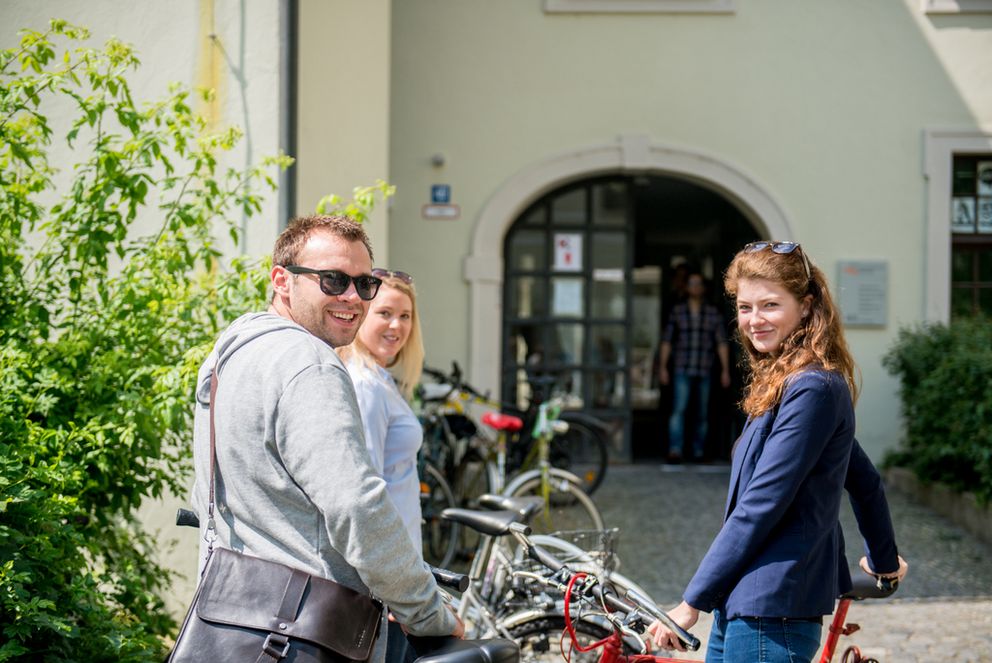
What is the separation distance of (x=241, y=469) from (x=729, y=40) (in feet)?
28.3

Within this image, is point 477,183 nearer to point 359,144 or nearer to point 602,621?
point 359,144

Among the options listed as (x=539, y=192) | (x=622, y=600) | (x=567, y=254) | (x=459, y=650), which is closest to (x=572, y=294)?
(x=567, y=254)

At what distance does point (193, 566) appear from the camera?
580 centimetres

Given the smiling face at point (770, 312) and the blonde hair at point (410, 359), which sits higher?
the smiling face at point (770, 312)

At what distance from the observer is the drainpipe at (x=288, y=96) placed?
6.00 meters

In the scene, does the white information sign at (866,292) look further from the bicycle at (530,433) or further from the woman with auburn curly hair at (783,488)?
the woman with auburn curly hair at (783,488)

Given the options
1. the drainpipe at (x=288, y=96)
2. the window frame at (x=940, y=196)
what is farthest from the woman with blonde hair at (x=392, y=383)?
the window frame at (x=940, y=196)

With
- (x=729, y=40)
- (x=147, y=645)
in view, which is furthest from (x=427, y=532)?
(x=729, y=40)

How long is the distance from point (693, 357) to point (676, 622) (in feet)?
26.7

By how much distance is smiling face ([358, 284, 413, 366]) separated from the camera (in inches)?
143

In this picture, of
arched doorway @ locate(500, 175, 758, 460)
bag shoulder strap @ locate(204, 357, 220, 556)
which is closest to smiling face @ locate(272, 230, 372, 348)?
bag shoulder strap @ locate(204, 357, 220, 556)

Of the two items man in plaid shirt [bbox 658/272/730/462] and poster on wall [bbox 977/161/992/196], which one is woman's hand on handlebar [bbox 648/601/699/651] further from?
poster on wall [bbox 977/161/992/196]

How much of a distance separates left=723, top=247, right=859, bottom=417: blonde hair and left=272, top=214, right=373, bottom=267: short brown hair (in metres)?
1.03

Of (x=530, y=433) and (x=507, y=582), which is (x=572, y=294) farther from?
(x=507, y=582)
